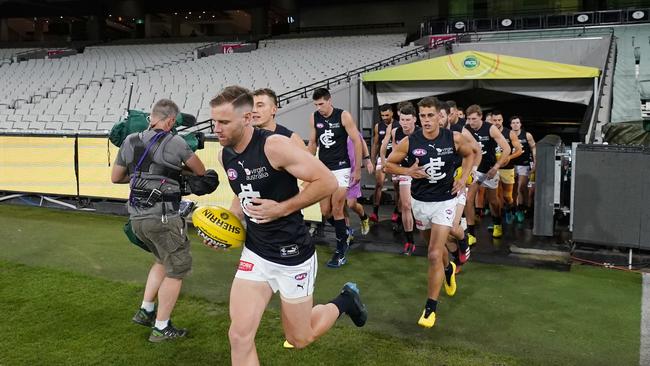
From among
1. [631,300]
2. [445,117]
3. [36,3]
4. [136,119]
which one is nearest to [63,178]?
[136,119]

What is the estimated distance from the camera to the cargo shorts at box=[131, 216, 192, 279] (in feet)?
14.8

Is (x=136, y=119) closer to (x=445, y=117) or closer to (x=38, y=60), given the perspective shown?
(x=445, y=117)

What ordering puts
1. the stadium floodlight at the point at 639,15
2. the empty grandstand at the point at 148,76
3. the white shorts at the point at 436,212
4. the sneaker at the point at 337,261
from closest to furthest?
1. the white shorts at the point at 436,212
2. the sneaker at the point at 337,261
3. the empty grandstand at the point at 148,76
4. the stadium floodlight at the point at 639,15

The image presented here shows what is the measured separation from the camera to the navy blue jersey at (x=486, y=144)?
8.65m

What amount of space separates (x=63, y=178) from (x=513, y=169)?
27.2ft

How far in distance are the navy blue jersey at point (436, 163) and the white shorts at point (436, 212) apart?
0.15 ft

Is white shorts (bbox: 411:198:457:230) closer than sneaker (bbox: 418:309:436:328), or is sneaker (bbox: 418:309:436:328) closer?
sneaker (bbox: 418:309:436:328)

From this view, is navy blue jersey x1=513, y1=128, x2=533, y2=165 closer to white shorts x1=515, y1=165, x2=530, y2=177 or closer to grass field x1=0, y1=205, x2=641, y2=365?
white shorts x1=515, y1=165, x2=530, y2=177

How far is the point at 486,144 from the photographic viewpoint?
8.70 m

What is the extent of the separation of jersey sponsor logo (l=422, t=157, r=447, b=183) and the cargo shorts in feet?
7.55

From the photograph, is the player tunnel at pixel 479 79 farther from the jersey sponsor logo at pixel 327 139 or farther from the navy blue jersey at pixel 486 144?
the jersey sponsor logo at pixel 327 139

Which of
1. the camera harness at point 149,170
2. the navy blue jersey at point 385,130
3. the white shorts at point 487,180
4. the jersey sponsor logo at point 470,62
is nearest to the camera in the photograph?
the camera harness at point 149,170

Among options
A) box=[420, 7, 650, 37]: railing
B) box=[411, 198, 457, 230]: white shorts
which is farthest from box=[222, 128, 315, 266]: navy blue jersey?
box=[420, 7, 650, 37]: railing

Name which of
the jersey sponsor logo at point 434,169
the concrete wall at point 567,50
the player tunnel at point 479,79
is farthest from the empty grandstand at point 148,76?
the jersey sponsor logo at point 434,169
